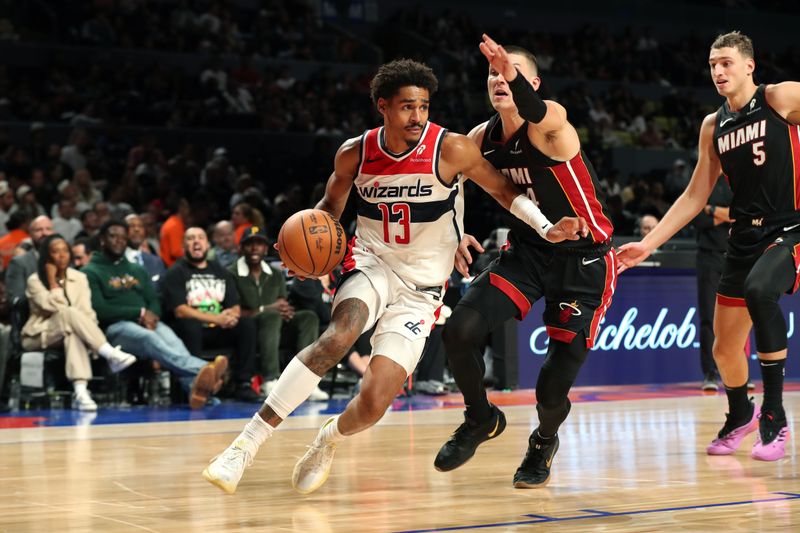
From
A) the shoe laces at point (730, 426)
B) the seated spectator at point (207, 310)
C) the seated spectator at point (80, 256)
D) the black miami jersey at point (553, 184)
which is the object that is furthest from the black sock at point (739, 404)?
the seated spectator at point (80, 256)

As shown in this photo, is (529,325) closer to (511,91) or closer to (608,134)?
(511,91)

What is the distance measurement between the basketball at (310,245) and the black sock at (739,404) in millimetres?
2659

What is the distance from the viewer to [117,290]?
31.3 feet

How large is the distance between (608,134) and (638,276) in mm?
9657

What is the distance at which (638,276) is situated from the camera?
11172 mm

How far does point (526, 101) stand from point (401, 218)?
2.58 ft

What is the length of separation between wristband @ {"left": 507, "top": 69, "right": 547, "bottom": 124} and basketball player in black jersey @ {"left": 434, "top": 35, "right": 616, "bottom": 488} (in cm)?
23

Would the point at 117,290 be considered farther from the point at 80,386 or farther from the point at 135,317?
the point at 80,386

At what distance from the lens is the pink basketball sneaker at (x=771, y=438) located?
19.0 ft

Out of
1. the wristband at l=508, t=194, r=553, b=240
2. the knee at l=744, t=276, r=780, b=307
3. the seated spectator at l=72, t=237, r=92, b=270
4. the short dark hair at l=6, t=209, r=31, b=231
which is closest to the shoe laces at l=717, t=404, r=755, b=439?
the knee at l=744, t=276, r=780, b=307

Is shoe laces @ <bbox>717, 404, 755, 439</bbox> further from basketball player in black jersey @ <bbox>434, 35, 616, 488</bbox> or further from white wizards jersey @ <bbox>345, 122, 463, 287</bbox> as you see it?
white wizards jersey @ <bbox>345, 122, 463, 287</bbox>

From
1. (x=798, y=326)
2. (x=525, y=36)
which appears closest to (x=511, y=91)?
(x=798, y=326)

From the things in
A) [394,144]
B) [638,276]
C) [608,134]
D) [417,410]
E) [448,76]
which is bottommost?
[417,410]

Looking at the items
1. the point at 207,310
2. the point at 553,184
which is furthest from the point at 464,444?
the point at 207,310
